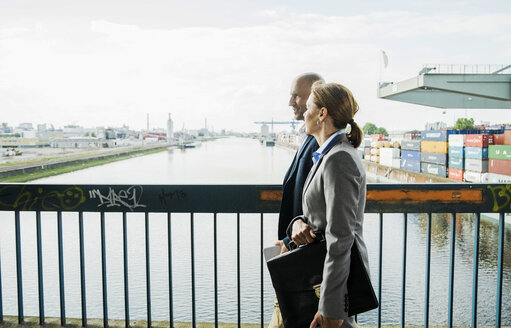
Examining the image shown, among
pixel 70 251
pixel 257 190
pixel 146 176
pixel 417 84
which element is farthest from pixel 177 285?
pixel 146 176

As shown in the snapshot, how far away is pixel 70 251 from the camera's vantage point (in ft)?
59.3

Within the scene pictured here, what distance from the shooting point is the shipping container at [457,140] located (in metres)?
37.4

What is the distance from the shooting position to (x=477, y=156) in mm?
35281

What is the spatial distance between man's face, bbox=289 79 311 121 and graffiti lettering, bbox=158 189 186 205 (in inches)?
30.0

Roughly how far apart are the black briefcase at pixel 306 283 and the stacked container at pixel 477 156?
37.7 metres

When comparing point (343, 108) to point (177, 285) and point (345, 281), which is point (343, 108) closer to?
point (345, 281)

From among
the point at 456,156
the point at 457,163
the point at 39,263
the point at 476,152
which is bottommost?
the point at 457,163

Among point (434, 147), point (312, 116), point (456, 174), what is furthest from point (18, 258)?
point (434, 147)

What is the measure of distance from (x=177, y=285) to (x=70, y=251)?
604 centimetres

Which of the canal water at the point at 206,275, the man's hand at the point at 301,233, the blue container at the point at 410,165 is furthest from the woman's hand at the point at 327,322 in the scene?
the blue container at the point at 410,165

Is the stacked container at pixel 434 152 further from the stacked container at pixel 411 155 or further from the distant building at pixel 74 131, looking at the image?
the distant building at pixel 74 131

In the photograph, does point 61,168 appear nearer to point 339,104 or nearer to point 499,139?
point 499,139

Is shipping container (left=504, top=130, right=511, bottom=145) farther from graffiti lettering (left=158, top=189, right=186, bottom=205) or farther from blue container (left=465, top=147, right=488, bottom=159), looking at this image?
graffiti lettering (left=158, top=189, right=186, bottom=205)

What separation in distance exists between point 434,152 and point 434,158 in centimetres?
65
